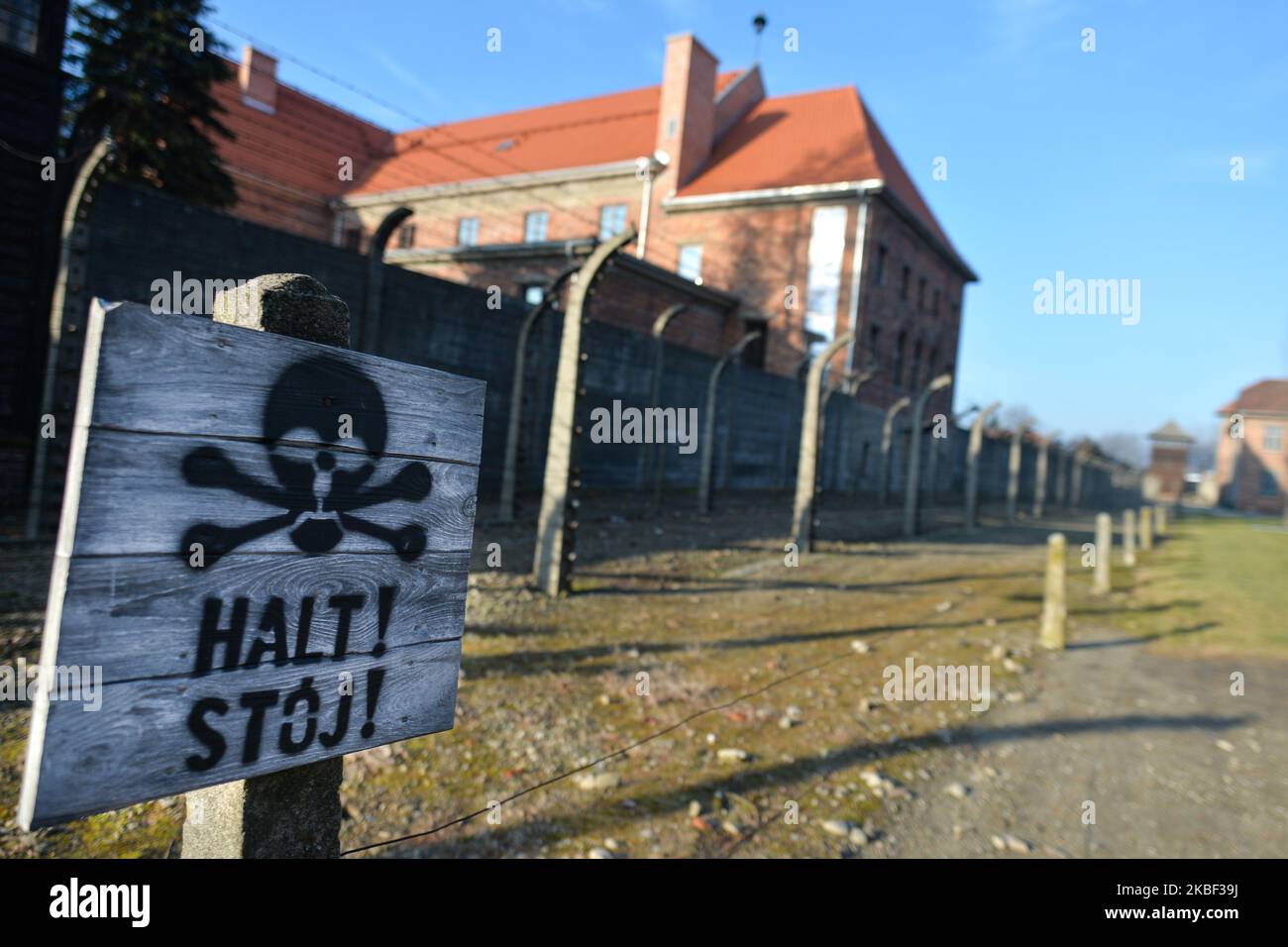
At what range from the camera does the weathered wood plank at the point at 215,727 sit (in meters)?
1.05

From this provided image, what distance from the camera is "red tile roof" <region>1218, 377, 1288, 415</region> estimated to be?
65994mm

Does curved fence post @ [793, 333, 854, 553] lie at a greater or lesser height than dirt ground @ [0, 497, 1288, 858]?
greater

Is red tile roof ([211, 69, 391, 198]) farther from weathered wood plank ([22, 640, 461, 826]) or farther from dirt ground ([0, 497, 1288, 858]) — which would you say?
weathered wood plank ([22, 640, 461, 826])

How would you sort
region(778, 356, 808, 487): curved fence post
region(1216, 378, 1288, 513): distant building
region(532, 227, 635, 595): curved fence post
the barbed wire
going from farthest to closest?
region(1216, 378, 1288, 513): distant building → region(778, 356, 808, 487): curved fence post → region(532, 227, 635, 595): curved fence post → the barbed wire

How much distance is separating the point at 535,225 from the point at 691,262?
7.82 metres

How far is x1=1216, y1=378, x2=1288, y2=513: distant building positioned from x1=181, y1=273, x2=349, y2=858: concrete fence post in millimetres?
80285

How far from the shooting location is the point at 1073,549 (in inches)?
659

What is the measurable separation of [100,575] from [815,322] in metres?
25.8

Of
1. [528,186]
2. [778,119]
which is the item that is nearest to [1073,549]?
[778,119]

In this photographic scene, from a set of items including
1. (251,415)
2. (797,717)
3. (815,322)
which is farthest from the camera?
(815,322)
